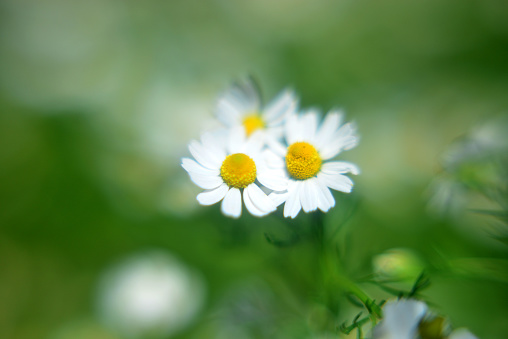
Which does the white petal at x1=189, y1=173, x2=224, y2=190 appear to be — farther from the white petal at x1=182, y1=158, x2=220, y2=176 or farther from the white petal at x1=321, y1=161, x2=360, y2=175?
the white petal at x1=321, y1=161, x2=360, y2=175

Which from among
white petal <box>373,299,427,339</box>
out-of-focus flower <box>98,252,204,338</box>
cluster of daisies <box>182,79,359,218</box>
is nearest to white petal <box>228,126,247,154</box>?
cluster of daisies <box>182,79,359,218</box>

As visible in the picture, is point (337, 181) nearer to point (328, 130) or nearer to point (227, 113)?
point (328, 130)

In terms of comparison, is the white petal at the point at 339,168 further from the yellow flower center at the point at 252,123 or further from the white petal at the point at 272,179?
the yellow flower center at the point at 252,123

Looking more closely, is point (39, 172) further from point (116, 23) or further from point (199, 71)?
point (116, 23)

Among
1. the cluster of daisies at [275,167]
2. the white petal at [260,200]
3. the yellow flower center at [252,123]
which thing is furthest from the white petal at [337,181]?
the yellow flower center at [252,123]

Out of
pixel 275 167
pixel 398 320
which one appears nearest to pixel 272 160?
pixel 275 167

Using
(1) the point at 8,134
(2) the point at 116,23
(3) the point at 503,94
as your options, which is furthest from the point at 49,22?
(3) the point at 503,94

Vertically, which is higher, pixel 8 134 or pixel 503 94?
pixel 503 94
